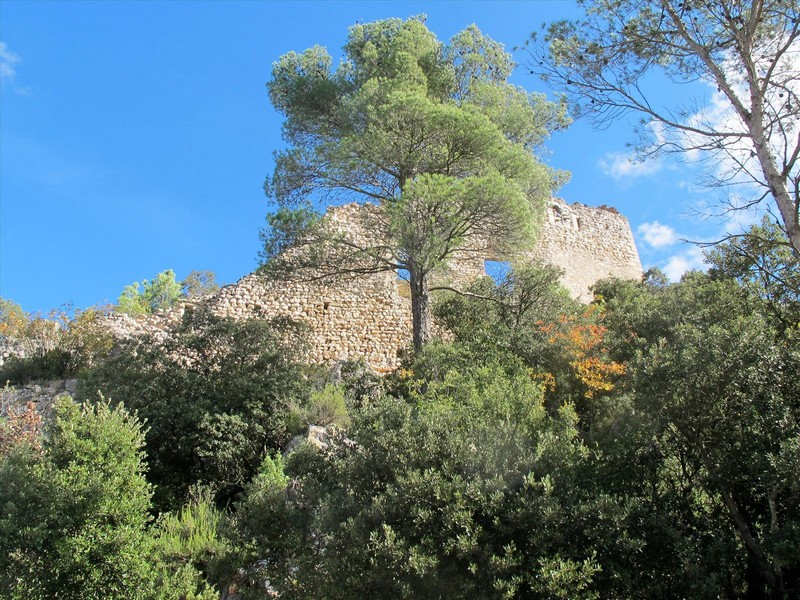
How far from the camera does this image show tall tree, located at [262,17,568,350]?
41.4 feet

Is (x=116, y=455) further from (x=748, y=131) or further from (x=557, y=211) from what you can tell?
(x=557, y=211)

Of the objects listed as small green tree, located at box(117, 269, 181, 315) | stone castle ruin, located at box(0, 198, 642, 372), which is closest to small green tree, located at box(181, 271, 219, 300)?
small green tree, located at box(117, 269, 181, 315)

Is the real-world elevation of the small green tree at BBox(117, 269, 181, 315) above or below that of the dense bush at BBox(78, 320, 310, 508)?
above

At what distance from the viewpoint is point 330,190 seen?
14.2 m

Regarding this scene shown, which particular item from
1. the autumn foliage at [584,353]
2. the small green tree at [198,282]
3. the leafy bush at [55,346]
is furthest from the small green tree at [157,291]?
the autumn foliage at [584,353]

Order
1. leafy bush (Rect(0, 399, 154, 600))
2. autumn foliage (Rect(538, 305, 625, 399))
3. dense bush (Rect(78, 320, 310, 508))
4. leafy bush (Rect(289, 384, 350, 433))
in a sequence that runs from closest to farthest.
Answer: leafy bush (Rect(0, 399, 154, 600))
dense bush (Rect(78, 320, 310, 508))
leafy bush (Rect(289, 384, 350, 433))
autumn foliage (Rect(538, 305, 625, 399))

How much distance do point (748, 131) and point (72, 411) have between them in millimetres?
9144

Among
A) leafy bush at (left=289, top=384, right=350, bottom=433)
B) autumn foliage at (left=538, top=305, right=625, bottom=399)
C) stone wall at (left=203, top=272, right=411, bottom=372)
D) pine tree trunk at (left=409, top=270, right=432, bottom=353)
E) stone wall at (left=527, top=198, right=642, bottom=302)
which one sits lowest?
leafy bush at (left=289, top=384, right=350, bottom=433)

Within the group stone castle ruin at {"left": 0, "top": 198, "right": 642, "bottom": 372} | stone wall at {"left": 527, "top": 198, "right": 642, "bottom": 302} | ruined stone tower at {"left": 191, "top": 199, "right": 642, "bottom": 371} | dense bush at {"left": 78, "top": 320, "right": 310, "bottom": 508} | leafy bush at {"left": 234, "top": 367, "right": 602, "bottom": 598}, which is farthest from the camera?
stone wall at {"left": 527, "top": 198, "right": 642, "bottom": 302}

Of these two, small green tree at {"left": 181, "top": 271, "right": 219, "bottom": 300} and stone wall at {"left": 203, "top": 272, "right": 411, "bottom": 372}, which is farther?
small green tree at {"left": 181, "top": 271, "right": 219, "bottom": 300}

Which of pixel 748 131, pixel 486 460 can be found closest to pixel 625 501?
pixel 486 460

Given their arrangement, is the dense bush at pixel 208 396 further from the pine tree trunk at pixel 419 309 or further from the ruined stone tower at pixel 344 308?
the ruined stone tower at pixel 344 308

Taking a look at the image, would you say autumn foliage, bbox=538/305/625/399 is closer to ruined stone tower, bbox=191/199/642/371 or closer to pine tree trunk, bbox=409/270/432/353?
pine tree trunk, bbox=409/270/432/353

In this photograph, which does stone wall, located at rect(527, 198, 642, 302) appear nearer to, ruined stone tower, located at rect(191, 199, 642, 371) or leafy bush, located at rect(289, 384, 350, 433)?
ruined stone tower, located at rect(191, 199, 642, 371)
